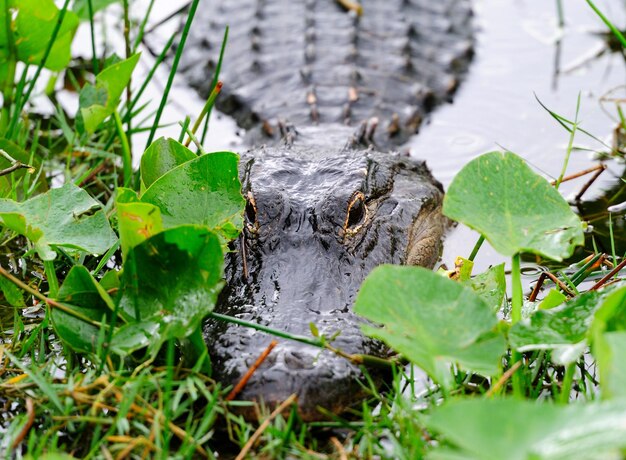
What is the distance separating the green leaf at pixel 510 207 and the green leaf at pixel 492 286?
376mm

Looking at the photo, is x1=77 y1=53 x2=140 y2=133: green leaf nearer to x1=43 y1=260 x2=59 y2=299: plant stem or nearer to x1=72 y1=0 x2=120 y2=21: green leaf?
x1=43 y1=260 x2=59 y2=299: plant stem

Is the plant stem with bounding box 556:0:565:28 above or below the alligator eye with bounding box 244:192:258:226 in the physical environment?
above

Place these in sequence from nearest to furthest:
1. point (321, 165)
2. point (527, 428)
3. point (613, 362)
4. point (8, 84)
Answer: point (527, 428), point (613, 362), point (321, 165), point (8, 84)

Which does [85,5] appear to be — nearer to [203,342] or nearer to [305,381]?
[203,342]

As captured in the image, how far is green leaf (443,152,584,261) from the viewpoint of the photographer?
2.41 m

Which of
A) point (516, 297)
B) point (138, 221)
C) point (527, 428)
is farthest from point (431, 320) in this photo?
point (138, 221)

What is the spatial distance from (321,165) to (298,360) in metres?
1.12

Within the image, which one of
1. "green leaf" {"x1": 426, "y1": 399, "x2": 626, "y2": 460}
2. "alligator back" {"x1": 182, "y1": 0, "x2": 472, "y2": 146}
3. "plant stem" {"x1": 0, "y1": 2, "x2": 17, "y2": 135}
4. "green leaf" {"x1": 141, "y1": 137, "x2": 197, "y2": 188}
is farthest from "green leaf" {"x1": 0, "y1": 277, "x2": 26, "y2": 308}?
"alligator back" {"x1": 182, "y1": 0, "x2": 472, "y2": 146}

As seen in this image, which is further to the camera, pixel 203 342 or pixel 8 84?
pixel 8 84

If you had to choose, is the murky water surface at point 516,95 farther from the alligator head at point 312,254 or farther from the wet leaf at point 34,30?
the wet leaf at point 34,30

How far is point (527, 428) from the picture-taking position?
1.62 m

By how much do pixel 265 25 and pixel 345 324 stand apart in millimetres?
3692

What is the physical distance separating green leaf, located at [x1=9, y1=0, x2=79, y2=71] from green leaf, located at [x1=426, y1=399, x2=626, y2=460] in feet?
8.89

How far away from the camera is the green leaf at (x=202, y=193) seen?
266cm
